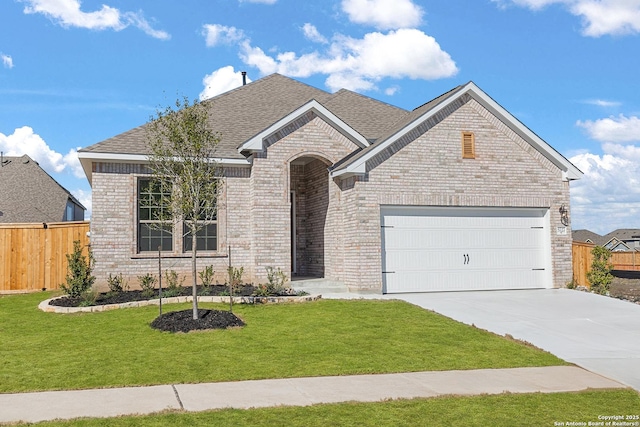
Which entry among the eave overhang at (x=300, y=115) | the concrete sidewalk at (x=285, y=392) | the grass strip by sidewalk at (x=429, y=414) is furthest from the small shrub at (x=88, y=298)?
the grass strip by sidewalk at (x=429, y=414)

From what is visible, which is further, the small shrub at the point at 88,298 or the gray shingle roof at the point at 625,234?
the gray shingle roof at the point at 625,234

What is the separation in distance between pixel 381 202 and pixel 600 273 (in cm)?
790

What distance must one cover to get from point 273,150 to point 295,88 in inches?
225

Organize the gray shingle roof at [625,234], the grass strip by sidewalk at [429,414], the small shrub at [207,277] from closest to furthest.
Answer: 1. the grass strip by sidewalk at [429,414]
2. the small shrub at [207,277]
3. the gray shingle roof at [625,234]

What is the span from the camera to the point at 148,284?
1592cm

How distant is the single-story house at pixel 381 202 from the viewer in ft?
53.9

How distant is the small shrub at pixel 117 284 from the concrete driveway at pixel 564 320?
7445mm

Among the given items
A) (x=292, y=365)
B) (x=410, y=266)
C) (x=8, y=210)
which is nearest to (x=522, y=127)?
(x=410, y=266)

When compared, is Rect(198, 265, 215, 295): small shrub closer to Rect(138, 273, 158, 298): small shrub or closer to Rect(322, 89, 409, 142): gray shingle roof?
Rect(138, 273, 158, 298): small shrub

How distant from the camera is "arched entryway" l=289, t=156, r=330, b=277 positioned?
18.8m

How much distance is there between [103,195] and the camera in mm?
16312

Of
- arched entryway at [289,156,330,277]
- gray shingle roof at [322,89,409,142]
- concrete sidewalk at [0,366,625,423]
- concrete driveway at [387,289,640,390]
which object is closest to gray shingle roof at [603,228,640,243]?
gray shingle roof at [322,89,409,142]

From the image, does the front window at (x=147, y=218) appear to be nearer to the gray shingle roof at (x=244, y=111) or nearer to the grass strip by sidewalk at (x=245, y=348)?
the gray shingle roof at (x=244, y=111)

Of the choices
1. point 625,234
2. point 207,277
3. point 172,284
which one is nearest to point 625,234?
point 625,234
